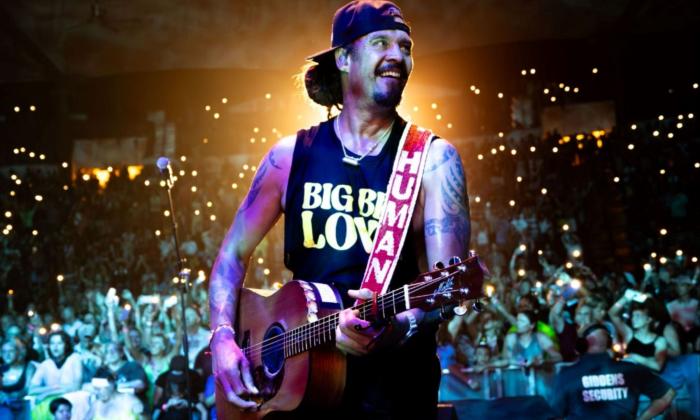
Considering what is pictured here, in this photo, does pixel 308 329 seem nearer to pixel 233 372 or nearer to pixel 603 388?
pixel 233 372

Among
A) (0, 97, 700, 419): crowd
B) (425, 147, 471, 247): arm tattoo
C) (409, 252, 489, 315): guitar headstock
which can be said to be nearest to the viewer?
(409, 252, 489, 315): guitar headstock

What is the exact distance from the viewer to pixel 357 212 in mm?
2559

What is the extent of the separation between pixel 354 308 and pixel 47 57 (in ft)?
64.6

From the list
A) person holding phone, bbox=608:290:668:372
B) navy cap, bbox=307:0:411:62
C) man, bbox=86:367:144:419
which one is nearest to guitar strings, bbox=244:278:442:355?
navy cap, bbox=307:0:411:62

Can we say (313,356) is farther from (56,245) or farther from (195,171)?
(195,171)

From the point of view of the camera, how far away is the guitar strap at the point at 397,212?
2.35 metres

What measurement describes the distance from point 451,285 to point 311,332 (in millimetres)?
526

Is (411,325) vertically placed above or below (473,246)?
below

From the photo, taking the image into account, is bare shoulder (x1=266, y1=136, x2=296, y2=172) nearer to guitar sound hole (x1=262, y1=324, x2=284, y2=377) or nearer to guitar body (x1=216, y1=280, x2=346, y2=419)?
guitar body (x1=216, y1=280, x2=346, y2=419)

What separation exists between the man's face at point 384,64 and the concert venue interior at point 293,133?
23.6 ft

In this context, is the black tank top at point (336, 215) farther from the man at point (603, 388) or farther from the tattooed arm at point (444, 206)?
the man at point (603, 388)

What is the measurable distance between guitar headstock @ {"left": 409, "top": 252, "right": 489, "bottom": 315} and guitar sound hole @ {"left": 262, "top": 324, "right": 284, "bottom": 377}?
0.65 metres

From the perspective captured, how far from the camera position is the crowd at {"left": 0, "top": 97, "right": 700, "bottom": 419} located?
940cm

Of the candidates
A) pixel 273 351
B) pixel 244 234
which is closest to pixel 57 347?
pixel 244 234
